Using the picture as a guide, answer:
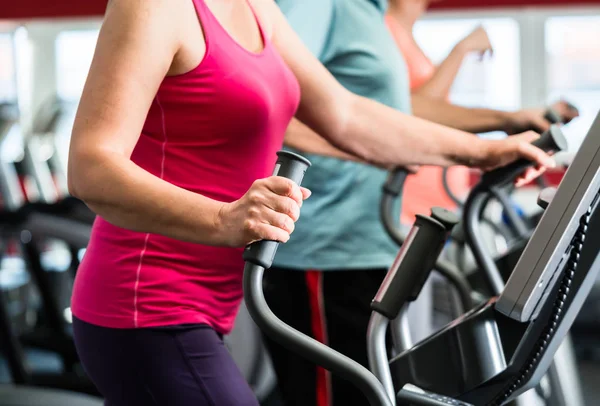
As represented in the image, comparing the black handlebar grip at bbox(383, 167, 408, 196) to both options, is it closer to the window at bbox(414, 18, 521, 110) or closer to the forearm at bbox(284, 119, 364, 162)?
the forearm at bbox(284, 119, 364, 162)

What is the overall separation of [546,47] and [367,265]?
5.38 m

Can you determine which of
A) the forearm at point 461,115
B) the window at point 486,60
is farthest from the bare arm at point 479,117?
the window at point 486,60

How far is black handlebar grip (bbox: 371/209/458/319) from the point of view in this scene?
1.11 metres

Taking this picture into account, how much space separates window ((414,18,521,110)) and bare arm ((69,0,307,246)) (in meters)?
5.88

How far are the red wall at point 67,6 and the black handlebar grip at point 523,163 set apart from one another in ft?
16.0

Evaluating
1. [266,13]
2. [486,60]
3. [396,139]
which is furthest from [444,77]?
[486,60]

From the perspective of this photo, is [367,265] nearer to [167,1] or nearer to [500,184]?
[500,184]

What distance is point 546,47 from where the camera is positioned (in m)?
6.70

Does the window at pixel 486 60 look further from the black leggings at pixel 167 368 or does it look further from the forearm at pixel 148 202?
the forearm at pixel 148 202

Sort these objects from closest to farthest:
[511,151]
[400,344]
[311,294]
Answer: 1. [400,344]
2. [511,151]
3. [311,294]

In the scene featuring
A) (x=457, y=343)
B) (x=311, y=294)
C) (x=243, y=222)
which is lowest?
(x=311, y=294)

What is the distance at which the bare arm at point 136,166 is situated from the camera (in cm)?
91

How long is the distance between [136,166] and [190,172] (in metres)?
0.20

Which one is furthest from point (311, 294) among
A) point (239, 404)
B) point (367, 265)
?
point (239, 404)
